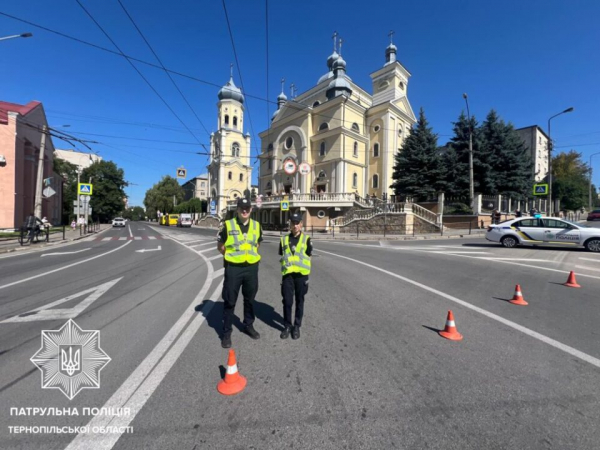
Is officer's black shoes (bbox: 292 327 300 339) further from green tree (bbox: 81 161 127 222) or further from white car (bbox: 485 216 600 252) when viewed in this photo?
green tree (bbox: 81 161 127 222)

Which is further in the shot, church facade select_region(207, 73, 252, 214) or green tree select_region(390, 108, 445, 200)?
church facade select_region(207, 73, 252, 214)

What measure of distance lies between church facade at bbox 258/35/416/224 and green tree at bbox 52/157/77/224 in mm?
43677

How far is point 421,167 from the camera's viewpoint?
29.1 m

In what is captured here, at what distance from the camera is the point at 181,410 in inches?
90.3

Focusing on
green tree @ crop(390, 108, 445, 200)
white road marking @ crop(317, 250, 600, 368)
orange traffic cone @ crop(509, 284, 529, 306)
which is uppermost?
green tree @ crop(390, 108, 445, 200)

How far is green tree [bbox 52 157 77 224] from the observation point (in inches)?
2244

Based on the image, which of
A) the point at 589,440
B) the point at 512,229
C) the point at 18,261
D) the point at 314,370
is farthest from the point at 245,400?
the point at 512,229

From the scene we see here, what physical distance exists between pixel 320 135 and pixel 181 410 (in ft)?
131

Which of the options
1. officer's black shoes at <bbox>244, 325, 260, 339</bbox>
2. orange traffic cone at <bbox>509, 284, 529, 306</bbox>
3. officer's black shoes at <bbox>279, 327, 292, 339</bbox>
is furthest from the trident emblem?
orange traffic cone at <bbox>509, 284, 529, 306</bbox>

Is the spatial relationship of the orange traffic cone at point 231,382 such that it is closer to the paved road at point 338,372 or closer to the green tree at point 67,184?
the paved road at point 338,372

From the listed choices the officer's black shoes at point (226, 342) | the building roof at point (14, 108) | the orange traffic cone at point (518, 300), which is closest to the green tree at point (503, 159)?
the orange traffic cone at point (518, 300)

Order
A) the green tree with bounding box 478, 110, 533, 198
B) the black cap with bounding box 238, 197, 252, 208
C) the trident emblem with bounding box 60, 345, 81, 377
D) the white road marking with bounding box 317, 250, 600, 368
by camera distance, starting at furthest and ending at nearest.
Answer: the green tree with bounding box 478, 110, 533, 198
the black cap with bounding box 238, 197, 252, 208
the white road marking with bounding box 317, 250, 600, 368
the trident emblem with bounding box 60, 345, 81, 377

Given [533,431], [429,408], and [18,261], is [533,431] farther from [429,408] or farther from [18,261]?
[18,261]

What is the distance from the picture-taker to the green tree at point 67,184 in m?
57.0
